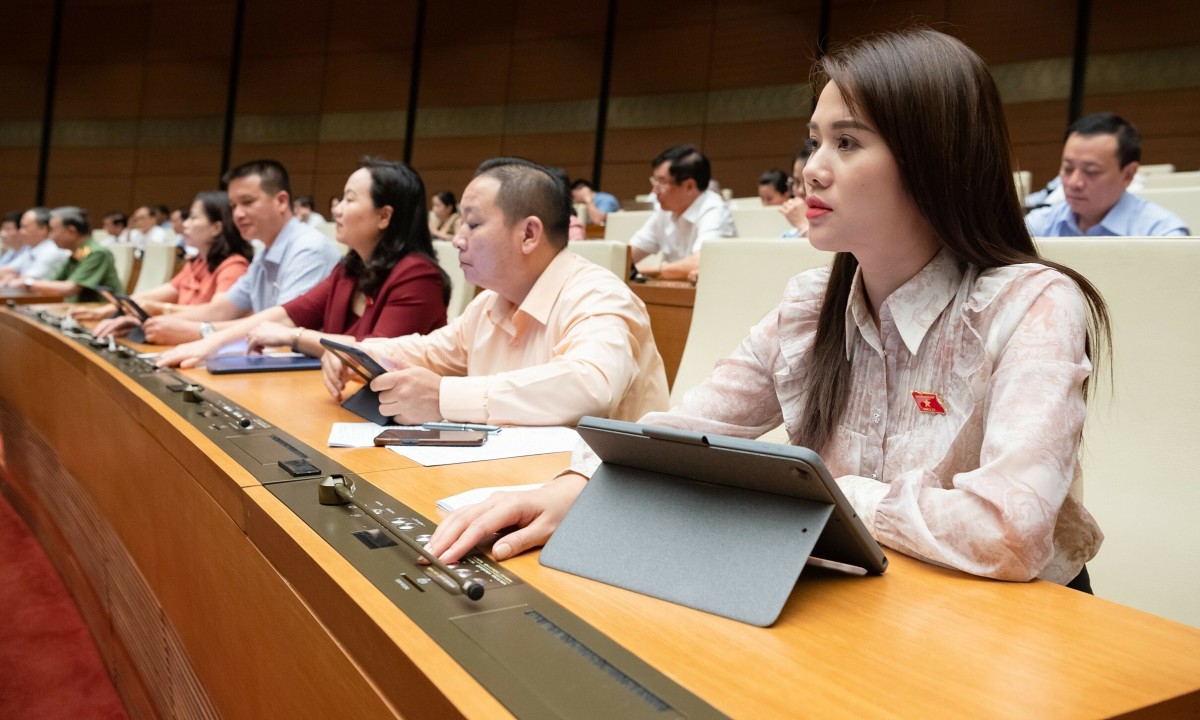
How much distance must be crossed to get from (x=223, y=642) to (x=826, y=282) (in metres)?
0.82

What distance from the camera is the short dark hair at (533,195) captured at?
5.43 ft

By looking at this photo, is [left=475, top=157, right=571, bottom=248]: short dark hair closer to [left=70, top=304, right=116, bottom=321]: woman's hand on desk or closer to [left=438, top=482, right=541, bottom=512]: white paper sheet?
[left=438, top=482, right=541, bottom=512]: white paper sheet

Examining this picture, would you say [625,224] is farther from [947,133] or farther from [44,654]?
[947,133]

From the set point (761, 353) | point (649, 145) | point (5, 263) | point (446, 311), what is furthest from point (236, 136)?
point (761, 353)

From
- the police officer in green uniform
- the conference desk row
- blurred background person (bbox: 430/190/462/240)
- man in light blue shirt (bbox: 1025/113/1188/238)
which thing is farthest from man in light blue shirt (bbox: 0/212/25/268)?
man in light blue shirt (bbox: 1025/113/1188/238)

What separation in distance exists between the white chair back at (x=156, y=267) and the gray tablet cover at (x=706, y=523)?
15.0 feet

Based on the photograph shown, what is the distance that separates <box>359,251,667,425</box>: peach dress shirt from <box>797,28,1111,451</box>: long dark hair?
2.10 feet

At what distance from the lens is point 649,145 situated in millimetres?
7938

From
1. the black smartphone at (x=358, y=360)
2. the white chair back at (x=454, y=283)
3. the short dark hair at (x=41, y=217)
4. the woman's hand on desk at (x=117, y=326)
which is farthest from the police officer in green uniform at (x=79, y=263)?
the black smartphone at (x=358, y=360)

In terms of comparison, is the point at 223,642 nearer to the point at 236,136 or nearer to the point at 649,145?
the point at 649,145

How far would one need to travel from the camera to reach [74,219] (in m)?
4.89

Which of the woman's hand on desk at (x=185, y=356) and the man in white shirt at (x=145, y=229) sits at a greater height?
the man in white shirt at (x=145, y=229)

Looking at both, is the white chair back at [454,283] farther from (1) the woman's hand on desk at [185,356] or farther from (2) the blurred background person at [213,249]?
(2) the blurred background person at [213,249]

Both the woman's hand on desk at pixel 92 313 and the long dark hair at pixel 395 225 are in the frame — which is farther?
the woman's hand on desk at pixel 92 313
